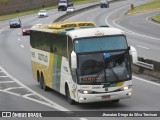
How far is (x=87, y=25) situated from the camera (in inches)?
842

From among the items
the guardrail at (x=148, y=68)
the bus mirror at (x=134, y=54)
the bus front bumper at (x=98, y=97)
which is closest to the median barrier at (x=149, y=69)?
the guardrail at (x=148, y=68)

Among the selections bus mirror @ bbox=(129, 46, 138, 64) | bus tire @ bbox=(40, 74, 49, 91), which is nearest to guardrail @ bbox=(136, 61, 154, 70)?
bus tire @ bbox=(40, 74, 49, 91)

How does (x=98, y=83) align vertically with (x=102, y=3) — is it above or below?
above

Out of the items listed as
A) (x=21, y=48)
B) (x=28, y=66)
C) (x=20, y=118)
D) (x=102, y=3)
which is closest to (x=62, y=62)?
(x=20, y=118)

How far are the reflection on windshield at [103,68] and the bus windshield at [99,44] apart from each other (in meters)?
0.21

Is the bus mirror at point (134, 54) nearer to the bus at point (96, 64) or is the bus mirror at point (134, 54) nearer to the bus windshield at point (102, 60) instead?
the bus at point (96, 64)

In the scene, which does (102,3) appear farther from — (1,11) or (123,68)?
(123,68)

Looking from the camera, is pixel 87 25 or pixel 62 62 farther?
pixel 87 25

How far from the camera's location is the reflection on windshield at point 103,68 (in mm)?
17812

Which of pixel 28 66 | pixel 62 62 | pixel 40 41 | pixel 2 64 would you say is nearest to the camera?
pixel 62 62

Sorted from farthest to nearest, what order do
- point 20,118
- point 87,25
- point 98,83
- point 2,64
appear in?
point 2,64, point 87,25, point 98,83, point 20,118

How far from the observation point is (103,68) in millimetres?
17938

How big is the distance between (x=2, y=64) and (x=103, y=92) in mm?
20859

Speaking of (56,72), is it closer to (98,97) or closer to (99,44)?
(99,44)
